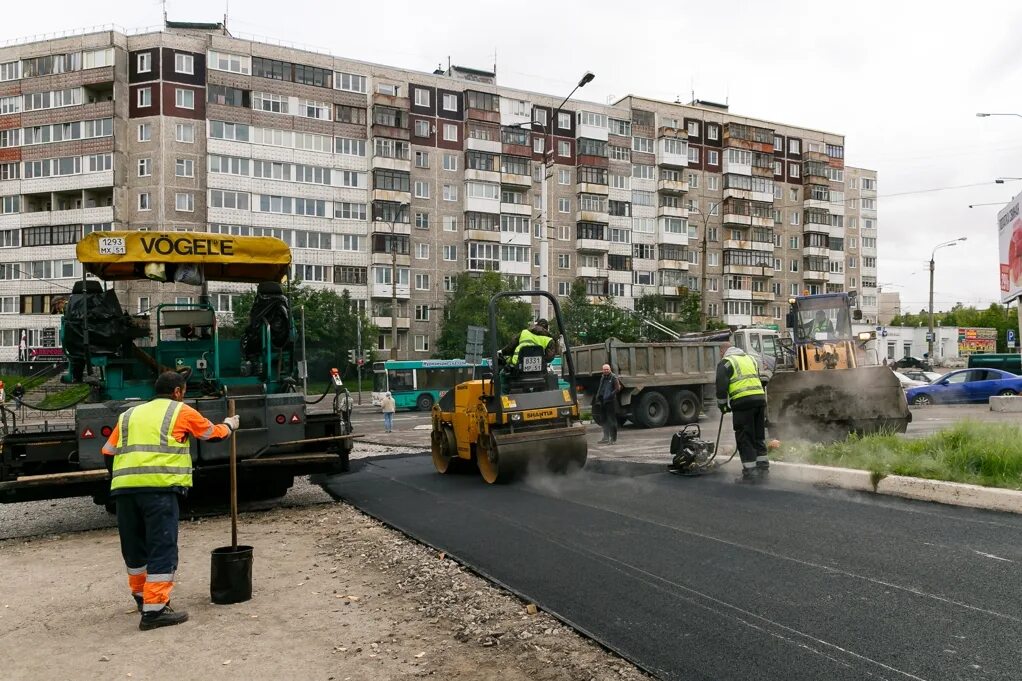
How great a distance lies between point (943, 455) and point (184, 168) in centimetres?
5021

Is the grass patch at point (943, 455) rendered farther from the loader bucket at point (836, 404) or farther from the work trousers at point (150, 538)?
the work trousers at point (150, 538)

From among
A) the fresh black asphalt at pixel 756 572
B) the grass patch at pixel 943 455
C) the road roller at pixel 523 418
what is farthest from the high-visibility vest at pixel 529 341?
the grass patch at pixel 943 455

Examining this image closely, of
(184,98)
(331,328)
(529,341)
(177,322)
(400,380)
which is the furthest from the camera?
(184,98)

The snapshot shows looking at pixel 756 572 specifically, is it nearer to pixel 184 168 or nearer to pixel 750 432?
pixel 750 432

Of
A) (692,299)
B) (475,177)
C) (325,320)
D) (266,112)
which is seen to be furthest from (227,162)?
(692,299)

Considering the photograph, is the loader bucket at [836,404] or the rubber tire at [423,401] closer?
the loader bucket at [836,404]

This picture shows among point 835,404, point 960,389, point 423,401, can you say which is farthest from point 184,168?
point 835,404

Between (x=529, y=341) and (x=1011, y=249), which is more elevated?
(x=1011, y=249)

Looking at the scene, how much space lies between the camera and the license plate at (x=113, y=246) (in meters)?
8.40

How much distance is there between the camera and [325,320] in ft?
157

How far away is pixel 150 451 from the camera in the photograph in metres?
5.26

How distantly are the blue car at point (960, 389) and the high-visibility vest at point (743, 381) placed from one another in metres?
20.7

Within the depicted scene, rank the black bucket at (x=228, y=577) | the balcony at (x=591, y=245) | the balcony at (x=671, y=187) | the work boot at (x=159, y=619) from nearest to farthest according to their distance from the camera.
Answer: the work boot at (x=159, y=619)
the black bucket at (x=228, y=577)
the balcony at (x=591, y=245)
the balcony at (x=671, y=187)

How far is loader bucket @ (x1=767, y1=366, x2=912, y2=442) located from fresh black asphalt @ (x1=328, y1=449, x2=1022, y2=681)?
2.67m
